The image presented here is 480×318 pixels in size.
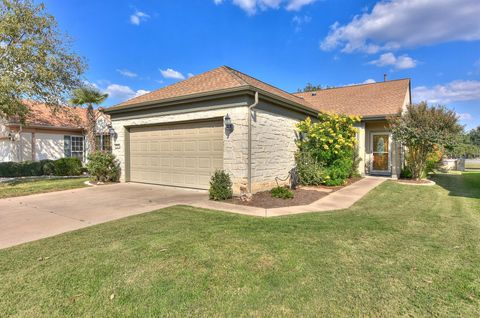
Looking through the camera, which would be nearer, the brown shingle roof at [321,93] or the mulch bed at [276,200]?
the mulch bed at [276,200]

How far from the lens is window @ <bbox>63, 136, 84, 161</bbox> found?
741 inches

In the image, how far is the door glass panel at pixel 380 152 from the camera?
14.3 meters

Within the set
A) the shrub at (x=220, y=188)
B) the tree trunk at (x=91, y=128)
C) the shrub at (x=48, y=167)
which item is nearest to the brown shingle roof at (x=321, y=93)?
the shrub at (x=220, y=188)

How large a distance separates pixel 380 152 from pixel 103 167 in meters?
14.2

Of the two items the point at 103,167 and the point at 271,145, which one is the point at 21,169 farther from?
the point at 271,145

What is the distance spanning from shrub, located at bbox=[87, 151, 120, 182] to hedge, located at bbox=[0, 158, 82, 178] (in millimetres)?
6035

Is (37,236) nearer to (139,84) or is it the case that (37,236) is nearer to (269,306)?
(269,306)

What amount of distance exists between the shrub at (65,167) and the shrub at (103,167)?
5.98 m

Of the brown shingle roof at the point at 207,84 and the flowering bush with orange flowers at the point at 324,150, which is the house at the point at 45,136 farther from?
the flowering bush with orange flowers at the point at 324,150

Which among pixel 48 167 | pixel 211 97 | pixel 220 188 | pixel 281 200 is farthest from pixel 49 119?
pixel 281 200

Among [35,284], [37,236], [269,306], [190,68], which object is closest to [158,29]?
[190,68]

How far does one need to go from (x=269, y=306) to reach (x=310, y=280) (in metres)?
0.71

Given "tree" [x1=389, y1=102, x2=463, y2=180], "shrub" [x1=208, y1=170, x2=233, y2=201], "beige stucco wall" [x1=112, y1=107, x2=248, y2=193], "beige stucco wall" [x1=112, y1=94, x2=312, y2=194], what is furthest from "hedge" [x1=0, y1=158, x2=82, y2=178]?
"tree" [x1=389, y1=102, x2=463, y2=180]

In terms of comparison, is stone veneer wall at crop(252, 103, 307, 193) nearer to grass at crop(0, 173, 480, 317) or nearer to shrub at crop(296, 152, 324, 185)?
shrub at crop(296, 152, 324, 185)
